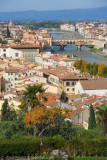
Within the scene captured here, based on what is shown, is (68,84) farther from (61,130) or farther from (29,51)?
(29,51)

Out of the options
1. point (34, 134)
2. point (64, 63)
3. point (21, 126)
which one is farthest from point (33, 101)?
point (64, 63)

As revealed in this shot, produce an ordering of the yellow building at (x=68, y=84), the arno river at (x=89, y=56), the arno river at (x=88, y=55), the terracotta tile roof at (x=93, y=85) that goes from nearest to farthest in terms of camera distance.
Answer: the terracotta tile roof at (x=93, y=85), the yellow building at (x=68, y=84), the arno river at (x=89, y=56), the arno river at (x=88, y=55)

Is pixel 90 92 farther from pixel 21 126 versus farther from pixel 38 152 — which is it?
pixel 38 152

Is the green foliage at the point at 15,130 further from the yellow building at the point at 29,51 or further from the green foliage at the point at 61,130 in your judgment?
the yellow building at the point at 29,51

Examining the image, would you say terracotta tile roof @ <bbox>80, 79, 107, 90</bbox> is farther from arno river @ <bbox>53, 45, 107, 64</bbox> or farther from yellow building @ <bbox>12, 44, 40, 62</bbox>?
arno river @ <bbox>53, 45, 107, 64</bbox>

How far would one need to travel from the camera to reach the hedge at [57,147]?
712cm

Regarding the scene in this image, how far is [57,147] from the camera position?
7.21 metres

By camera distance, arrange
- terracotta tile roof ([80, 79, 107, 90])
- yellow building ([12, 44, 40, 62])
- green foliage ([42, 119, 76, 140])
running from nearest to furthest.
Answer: green foliage ([42, 119, 76, 140])
terracotta tile roof ([80, 79, 107, 90])
yellow building ([12, 44, 40, 62])

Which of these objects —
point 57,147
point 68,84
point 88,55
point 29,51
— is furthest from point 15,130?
point 88,55

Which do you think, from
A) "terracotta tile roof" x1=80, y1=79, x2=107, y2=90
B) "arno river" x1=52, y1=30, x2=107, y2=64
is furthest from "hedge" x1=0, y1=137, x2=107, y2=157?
"arno river" x1=52, y1=30, x2=107, y2=64

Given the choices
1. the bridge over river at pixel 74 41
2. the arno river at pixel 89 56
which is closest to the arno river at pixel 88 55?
the arno river at pixel 89 56

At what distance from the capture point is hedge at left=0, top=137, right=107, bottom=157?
23.4ft

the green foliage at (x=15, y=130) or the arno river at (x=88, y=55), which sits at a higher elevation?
the green foliage at (x=15, y=130)

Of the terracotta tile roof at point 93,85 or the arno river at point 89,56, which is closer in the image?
the terracotta tile roof at point 93,85
